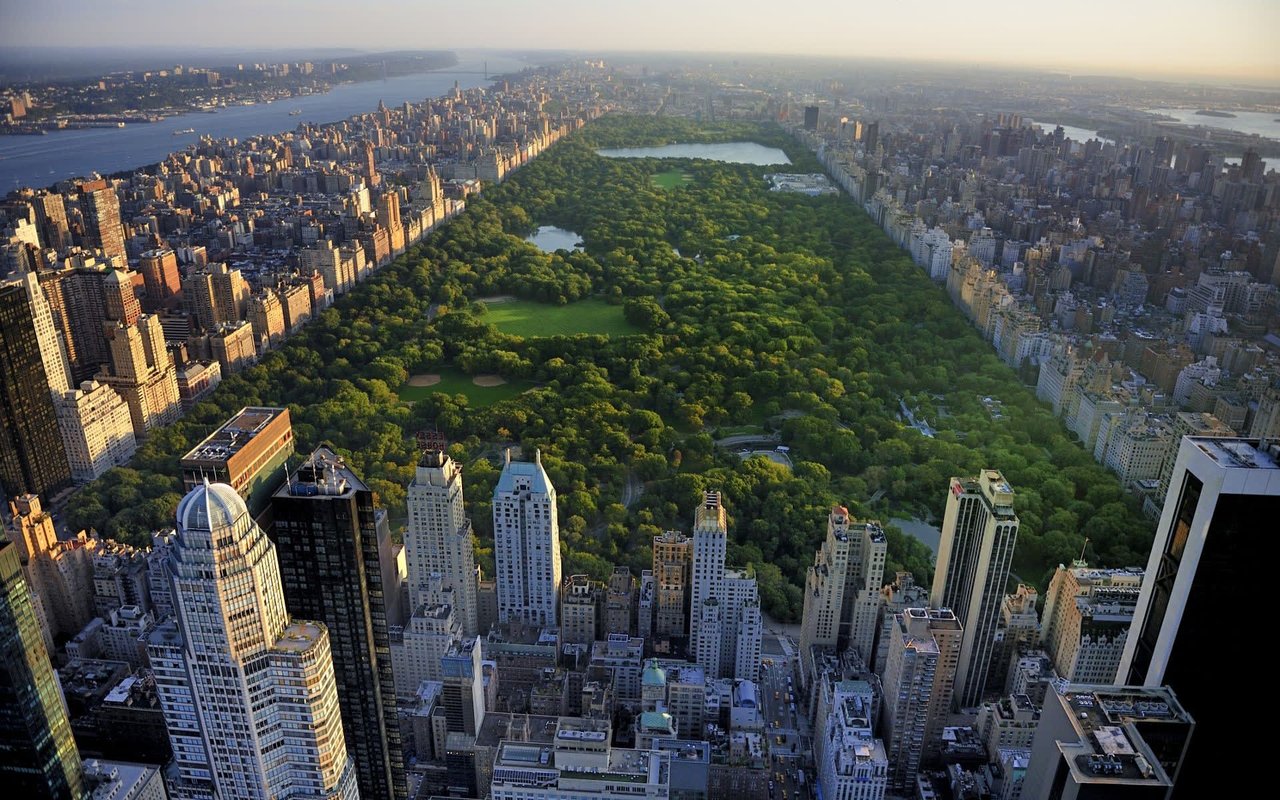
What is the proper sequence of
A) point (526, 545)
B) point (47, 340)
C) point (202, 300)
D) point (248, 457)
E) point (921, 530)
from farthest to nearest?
point (202, 300), point (47, 340), point (921, 530), point (526, 545), point (248, 457)

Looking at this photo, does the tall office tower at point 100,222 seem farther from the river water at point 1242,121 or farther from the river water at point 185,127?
the river water at point 1242,121

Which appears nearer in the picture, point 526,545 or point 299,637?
point 299,637

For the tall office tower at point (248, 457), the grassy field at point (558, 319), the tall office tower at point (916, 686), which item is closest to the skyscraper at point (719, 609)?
the tall office tower at point (916, 686)

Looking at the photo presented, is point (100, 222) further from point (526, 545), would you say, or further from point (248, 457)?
point (248, 457)

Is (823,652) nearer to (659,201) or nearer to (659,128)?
(659,201)

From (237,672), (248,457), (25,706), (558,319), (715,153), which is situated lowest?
(558,319)

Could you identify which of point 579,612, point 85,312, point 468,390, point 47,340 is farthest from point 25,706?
point 85,312

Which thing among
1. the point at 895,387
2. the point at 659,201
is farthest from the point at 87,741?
the point at 659,201
